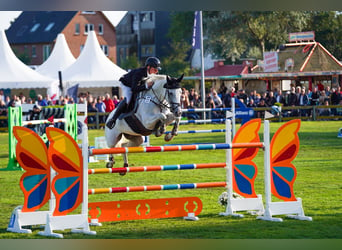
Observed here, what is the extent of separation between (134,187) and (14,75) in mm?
22667

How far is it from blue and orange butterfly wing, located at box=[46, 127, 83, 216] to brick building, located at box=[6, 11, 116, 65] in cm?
4695

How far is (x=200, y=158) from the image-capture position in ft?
55.0

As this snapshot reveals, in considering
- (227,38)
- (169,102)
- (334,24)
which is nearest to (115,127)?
(169,102)

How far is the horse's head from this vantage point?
A: 31.2 ft

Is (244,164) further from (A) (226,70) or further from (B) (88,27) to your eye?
Result: (B) (88,27)

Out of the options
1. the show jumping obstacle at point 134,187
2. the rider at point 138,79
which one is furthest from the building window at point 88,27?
the show jumping obstacle at point 134,187

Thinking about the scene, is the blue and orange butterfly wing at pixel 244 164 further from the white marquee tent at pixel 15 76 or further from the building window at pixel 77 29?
the building window at pixel 77 29

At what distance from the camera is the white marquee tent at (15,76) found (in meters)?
29.5

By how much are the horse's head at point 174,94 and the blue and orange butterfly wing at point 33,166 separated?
7.07 feet

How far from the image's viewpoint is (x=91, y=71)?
98.8 ft

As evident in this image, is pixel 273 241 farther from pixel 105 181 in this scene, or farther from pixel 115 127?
pixel 105 181
